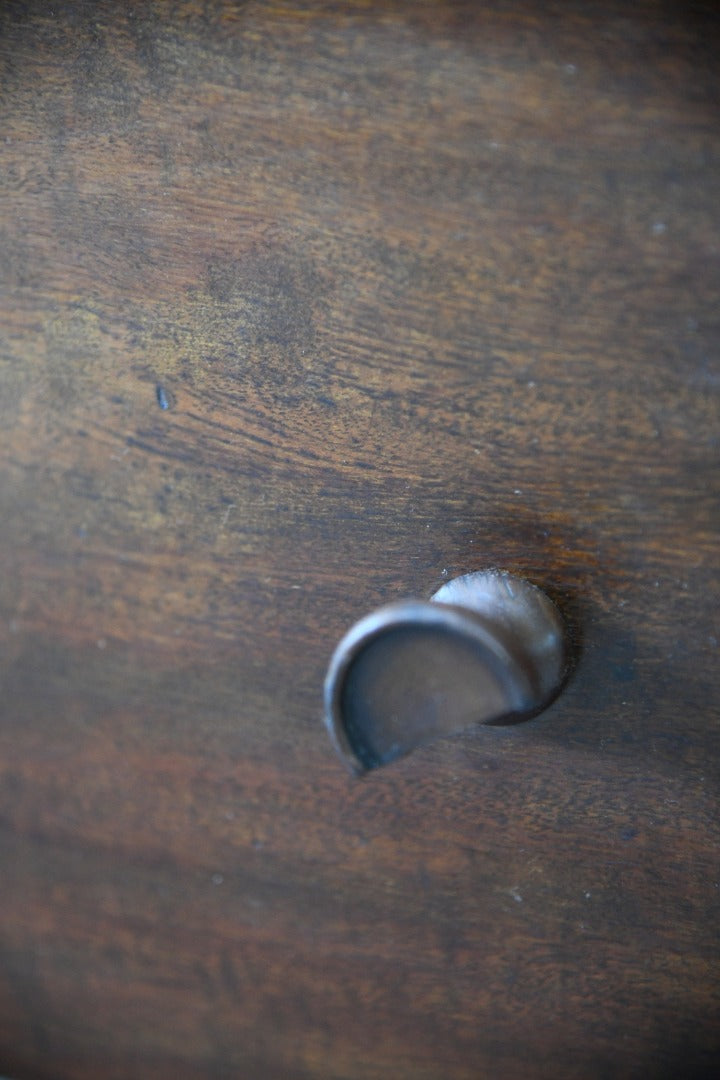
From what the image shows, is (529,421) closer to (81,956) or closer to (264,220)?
(264,220)

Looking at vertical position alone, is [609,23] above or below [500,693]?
above

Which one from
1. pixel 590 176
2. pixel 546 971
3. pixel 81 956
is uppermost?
pixel 590 176

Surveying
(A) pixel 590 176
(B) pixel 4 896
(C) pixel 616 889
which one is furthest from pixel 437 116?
(B) pixel 4 896
